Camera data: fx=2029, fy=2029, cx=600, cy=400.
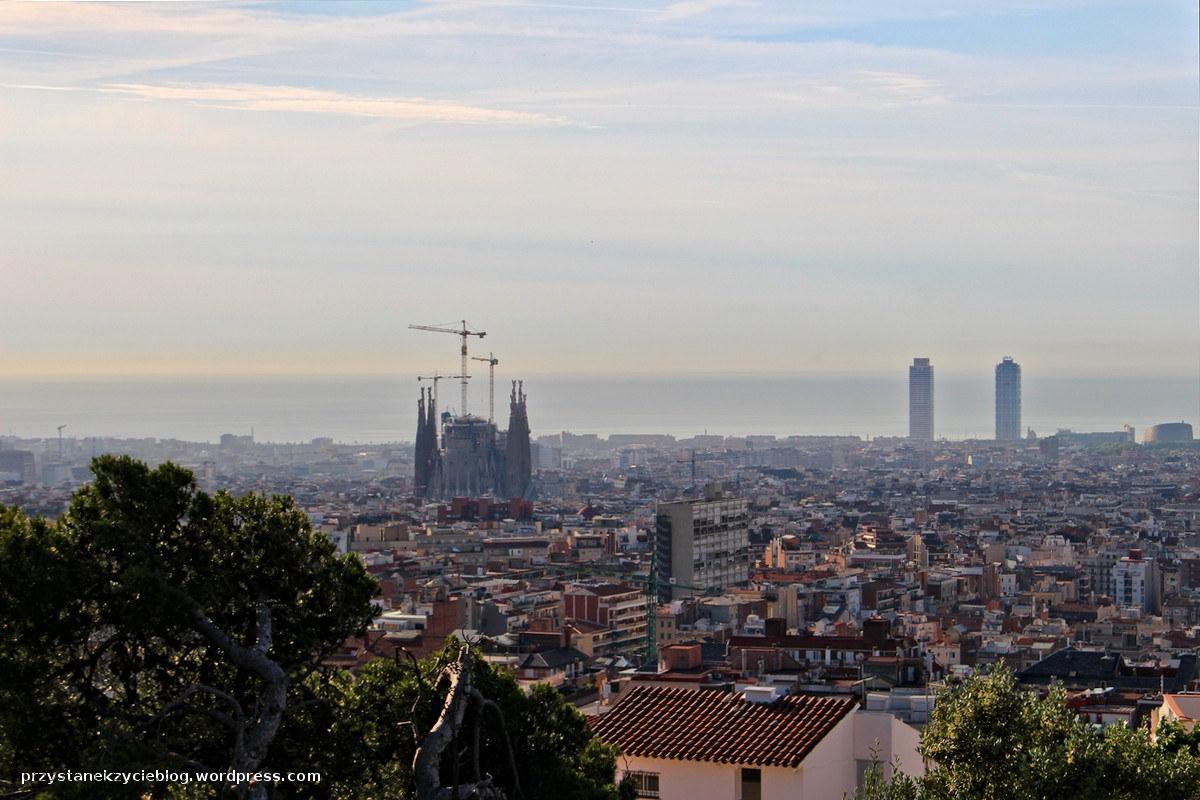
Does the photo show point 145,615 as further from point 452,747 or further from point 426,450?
point 426,450

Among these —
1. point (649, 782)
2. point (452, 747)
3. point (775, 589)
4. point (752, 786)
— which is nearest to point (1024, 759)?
point (752, 786)

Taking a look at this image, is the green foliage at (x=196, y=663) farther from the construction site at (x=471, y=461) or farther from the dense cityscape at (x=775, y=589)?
the construction site at (x=471, y=461)

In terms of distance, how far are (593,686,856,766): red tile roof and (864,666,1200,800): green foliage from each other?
2.17 meters

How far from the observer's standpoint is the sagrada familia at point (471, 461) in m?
149

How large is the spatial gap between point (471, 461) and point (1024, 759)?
463 ft

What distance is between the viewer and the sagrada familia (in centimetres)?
14912

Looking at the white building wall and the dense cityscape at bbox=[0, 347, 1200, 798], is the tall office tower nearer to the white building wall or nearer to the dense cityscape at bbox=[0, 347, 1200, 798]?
the dense cityscape at bbox=[0, 347, 1200, 798]

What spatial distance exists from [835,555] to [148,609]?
82.9m

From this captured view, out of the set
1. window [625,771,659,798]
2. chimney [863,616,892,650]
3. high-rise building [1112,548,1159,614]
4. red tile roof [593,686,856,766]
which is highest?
red tile roof [593,686,856,766]

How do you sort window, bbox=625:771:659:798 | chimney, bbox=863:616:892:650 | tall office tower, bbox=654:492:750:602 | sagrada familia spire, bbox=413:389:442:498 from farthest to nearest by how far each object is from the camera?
sagrada familia spire, bbox=413:389:442:498 < tall office tower, bbox=654:492:750:602 < chimney, bbox=863:616:892:650 < window, bbox=625:771:659:798

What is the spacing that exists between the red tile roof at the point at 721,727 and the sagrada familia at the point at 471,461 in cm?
13475

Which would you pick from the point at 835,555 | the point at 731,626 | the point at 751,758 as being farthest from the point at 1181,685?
the point at 835,555

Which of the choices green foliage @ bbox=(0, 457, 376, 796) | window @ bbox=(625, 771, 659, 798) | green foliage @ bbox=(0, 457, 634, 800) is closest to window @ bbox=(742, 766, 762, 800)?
window @ bbox=(625, 771, 659, 798)

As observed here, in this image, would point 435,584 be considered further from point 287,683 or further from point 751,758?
point 287,683
